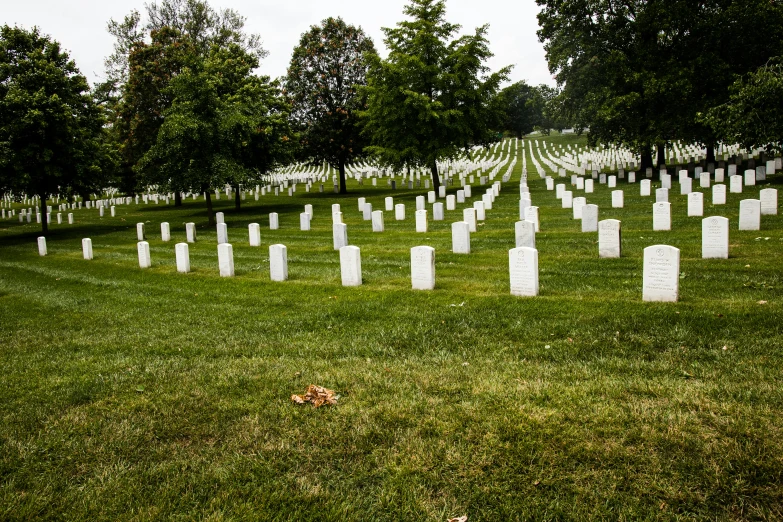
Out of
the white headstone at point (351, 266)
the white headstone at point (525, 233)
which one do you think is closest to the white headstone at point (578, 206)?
the white headstone at point (525, 233)

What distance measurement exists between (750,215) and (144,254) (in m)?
15.1

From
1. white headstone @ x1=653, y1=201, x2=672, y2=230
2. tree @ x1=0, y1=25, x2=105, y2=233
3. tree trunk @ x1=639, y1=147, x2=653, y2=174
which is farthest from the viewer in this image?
tree trunk @ x1=639, y1=147, x2=653, y2=174

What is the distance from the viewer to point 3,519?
3564 mm

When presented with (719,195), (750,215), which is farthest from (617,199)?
(750,215)

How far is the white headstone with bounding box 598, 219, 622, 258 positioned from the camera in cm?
1092

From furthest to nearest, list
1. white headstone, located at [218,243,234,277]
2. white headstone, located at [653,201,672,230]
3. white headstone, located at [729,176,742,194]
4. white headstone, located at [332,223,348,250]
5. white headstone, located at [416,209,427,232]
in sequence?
white headstone, located at [729,176,742,194] → white headstone, located at [416,209,427,232] → white headstone, located at [332,223,348,250] → white headstone, located at [653,201,672,230] → white headstone, located at [218,243,234,277]

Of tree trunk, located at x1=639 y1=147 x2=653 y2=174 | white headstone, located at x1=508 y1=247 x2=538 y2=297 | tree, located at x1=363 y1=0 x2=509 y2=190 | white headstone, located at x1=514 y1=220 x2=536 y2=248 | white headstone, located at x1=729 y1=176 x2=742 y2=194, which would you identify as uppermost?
tree, located at x1=363 y1=0 x2=509 y2=190

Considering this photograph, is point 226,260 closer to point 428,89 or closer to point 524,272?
point 524,272

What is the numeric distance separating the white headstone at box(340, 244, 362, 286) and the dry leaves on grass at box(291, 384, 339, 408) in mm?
5206

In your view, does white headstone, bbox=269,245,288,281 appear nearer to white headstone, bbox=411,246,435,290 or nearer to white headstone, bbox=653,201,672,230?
white headstone, bbox=411,246,435,290

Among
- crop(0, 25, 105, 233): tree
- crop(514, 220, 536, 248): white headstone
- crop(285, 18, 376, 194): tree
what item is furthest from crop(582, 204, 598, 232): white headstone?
crop(285, 18, 376, 194): tree

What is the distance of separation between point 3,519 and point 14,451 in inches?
39.4

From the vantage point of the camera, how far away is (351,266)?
411 inches

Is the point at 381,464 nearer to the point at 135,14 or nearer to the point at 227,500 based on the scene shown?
the point at 227,500
